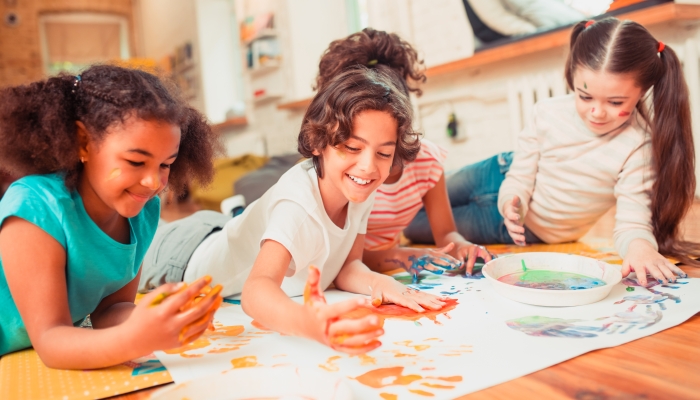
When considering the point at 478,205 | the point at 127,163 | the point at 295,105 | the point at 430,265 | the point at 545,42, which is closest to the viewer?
the point at 127,163

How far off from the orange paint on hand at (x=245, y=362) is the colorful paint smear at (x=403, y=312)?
0.28 metres

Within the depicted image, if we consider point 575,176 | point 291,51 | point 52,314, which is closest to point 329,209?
point 52,314

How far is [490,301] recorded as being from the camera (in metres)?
1.11

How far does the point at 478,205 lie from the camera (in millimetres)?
1927

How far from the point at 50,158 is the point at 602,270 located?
1101 millimetres

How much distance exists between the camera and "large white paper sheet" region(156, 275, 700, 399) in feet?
2.50

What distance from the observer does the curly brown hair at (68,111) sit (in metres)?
0.86

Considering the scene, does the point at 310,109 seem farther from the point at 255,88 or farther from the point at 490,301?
the point at 255,88

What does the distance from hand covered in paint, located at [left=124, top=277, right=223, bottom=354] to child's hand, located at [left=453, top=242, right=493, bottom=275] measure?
0.77 m

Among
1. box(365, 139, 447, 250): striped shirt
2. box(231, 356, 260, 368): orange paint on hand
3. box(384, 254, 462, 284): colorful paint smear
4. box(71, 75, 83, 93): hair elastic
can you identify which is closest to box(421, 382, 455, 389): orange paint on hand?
box(231, 356, 260, 368): orange paint on hand

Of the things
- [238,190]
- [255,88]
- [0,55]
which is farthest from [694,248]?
[0,55]

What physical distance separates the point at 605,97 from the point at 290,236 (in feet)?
3.00

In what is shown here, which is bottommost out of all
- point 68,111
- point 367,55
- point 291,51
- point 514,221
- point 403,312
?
point 403,312

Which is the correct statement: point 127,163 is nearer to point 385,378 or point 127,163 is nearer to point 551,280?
point 385,378
